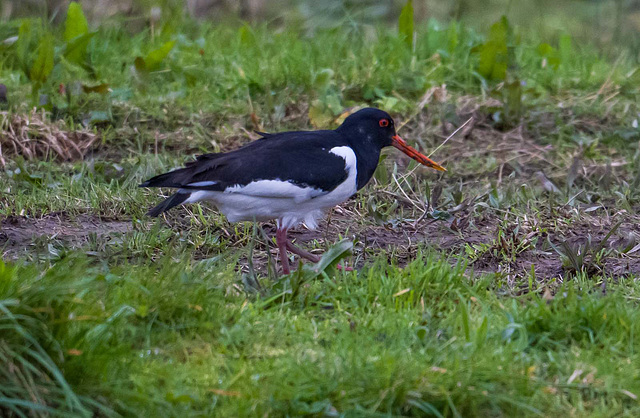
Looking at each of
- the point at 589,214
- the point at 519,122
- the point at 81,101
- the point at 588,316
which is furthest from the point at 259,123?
the point at 588,316

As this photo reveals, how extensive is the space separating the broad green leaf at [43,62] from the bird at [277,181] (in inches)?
88.1

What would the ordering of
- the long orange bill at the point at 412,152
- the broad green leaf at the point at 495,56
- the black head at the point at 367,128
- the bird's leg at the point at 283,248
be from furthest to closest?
1. the broad green leaf at the point at 495,56
2. the long orange bill at the point at 412,152
3. the black head at the point at 367,128
4. the bird's leg at the point at 283,248

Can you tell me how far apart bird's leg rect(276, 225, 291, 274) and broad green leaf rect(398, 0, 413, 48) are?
2.95 metres

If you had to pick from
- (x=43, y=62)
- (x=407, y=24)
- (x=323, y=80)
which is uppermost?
(x=43, y=62)

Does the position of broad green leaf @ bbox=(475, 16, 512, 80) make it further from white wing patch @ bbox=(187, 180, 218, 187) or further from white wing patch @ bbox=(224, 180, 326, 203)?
white wing patch @ bbox=(187, 180, 218, 187)

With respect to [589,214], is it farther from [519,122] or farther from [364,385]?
[364,385]

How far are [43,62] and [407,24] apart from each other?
9.22 ft

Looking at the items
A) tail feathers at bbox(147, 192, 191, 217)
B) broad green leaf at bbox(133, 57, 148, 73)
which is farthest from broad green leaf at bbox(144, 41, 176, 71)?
tail feathers at bbox(147, 192, 191, 217)

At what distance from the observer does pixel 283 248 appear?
13.7 ft

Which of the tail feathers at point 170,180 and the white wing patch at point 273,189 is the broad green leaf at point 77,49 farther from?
the white wing patch at point 273,189

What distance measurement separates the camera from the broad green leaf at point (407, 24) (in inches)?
264

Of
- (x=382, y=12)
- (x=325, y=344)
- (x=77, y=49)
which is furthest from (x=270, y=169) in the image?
(x=382, y=12)

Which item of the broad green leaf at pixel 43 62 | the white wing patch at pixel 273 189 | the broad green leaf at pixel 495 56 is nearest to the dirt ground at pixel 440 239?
the white wing patch at pixel 273 189

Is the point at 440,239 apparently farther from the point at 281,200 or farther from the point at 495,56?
the point at 495,56
